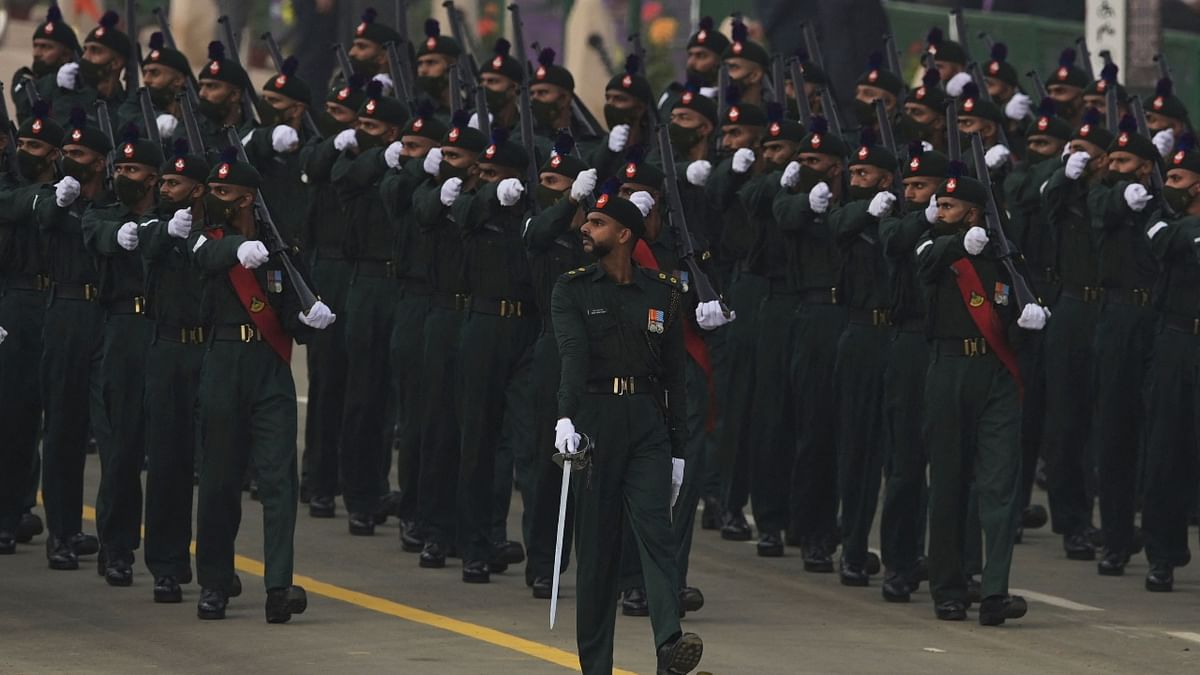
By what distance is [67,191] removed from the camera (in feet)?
50.4

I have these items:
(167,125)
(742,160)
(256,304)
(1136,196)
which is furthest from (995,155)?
(256,304)

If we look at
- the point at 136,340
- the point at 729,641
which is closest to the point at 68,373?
the point at 136,340

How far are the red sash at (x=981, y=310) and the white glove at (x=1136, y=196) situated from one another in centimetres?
189

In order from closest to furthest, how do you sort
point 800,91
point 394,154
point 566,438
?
point 566,438 < point 394,154 < point 800,91

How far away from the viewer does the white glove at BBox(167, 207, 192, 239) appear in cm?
1442

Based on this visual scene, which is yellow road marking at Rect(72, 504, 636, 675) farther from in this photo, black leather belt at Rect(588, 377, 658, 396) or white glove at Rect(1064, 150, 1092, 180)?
white glove at Rect(1064, 150, 1092, 180)

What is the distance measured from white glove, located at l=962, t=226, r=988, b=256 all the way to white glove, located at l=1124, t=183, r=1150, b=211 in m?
1.95

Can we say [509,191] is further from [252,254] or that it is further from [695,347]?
[252,254]

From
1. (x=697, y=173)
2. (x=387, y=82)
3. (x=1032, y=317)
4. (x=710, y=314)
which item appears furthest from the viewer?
(x=387, y=82)

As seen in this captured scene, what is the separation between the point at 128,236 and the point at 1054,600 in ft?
16.8

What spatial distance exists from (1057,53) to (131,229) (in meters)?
16.6

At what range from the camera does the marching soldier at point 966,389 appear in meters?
15.2

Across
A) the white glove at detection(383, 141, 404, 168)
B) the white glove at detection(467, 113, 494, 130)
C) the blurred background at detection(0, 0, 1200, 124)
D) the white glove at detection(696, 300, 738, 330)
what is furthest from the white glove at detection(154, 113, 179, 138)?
the blurred background at detection(0, 0, 1200, 124)

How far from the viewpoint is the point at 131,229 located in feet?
48.5
